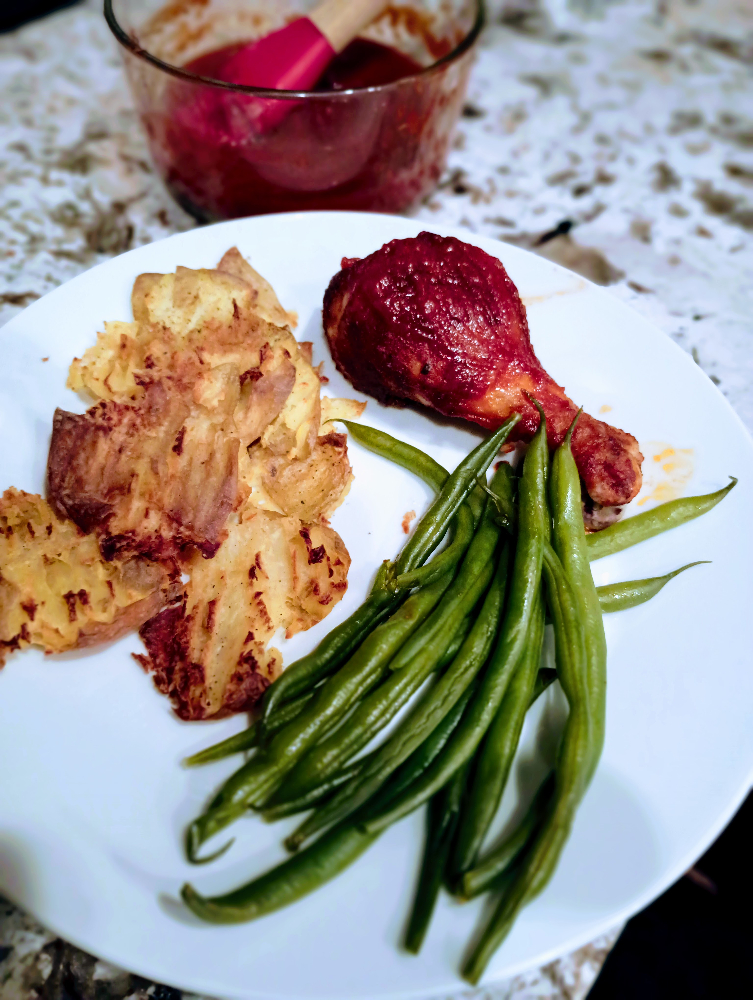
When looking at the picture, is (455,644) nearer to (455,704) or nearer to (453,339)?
(455,704)

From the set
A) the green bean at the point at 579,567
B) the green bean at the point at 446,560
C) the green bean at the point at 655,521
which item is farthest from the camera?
the green bean at the point at 655,521

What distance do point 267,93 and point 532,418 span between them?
1.23m

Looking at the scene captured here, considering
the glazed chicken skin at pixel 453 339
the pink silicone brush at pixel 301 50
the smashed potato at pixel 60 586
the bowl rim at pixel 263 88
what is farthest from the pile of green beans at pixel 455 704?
the pink silicone brush at pixel 301 50

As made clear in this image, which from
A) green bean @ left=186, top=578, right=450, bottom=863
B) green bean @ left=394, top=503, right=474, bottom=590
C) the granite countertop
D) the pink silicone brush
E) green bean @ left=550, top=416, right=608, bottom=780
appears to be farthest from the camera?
the granite countertop

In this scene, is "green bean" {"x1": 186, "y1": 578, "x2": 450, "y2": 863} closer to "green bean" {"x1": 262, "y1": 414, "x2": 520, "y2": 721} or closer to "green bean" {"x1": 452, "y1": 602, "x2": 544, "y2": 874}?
"green bean" {"x1": 262, "y1": 414, "x2": 520, "y2": 721}

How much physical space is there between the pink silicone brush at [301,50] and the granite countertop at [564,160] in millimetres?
640

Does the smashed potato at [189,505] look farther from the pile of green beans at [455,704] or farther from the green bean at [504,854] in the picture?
the green bean at [504,854]

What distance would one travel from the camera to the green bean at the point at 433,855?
1340 millimetres

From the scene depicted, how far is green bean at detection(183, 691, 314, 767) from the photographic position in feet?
5.08

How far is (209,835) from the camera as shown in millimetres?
1443

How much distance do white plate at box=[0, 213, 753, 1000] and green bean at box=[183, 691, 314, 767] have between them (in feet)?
0.11

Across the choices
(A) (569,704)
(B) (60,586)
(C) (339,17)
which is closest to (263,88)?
(C) (339,17)

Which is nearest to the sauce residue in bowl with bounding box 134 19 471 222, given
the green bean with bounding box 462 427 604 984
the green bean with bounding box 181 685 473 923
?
the green bean with bounding box 462 427 604 984

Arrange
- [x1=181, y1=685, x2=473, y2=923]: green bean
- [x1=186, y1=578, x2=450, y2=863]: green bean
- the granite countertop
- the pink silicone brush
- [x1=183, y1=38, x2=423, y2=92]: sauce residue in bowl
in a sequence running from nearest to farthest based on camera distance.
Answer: [x1=181, y1=685, x2=473, y2=923]: green bean
[x1=186, y1=578, x2=450, y2=863]: green bean
the pink silicone brush
[x1=183, y1=38, x2=423, y2=92]: sauce residue in bowl
the granite countertop
